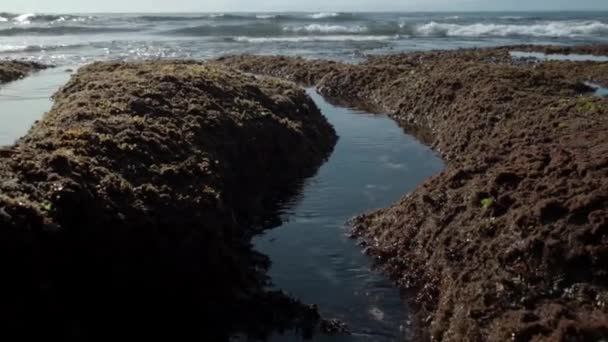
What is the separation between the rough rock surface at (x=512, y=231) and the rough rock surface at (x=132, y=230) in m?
2.99

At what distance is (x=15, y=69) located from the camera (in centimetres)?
4697

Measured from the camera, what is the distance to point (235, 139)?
21000 mm

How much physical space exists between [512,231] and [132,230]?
724cm

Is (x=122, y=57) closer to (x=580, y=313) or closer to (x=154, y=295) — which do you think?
(x=154, y=295)

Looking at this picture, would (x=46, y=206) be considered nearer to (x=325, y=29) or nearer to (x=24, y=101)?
(x=24, y=101)

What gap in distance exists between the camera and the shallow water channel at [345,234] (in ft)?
43.3

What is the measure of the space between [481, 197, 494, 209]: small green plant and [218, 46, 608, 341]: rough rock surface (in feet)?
0.10

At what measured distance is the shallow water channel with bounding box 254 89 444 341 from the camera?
43.3ft

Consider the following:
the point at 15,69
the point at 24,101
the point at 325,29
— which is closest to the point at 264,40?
the point at 325,29

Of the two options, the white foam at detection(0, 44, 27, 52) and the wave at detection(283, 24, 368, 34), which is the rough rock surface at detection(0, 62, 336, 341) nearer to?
the white foam at detection(0, 44, 27, 52)

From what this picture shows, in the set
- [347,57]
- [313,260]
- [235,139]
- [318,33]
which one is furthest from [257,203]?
[318,33]

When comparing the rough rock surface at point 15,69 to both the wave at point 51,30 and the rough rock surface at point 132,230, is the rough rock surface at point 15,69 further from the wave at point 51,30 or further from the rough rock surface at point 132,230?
the wave at point 51,30

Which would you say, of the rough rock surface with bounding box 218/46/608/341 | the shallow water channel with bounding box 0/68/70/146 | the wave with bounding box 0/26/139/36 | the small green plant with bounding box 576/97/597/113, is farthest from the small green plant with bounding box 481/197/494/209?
the wave with bounding box 0/26/139/36

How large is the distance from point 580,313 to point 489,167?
751cm
